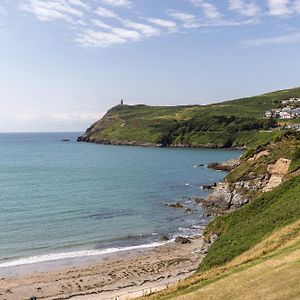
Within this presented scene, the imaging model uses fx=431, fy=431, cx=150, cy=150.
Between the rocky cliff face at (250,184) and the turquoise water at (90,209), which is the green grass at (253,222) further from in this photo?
the rocky cliff face at (250,184)

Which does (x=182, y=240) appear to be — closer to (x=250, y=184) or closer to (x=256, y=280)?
(x=250, y=184)

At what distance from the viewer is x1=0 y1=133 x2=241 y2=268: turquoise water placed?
52859 mm

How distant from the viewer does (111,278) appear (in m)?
41.0

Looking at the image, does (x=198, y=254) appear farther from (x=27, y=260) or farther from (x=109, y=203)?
(x=109, y=203)

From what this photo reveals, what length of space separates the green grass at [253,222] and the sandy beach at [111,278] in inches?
199

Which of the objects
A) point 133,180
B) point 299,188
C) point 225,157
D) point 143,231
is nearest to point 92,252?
point 143,231

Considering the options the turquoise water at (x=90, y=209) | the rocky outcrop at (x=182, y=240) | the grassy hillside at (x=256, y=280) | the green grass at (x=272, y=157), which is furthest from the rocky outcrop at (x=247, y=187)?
the grassy hillside at (x=256, y=280)

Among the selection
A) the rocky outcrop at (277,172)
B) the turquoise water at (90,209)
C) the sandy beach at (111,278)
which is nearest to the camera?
the sandy beach at (111,278)

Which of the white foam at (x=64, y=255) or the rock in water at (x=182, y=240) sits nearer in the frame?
the white foam at (x=64, y=255)

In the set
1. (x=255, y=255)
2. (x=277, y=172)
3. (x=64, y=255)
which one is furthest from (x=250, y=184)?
(x=255, y=255)

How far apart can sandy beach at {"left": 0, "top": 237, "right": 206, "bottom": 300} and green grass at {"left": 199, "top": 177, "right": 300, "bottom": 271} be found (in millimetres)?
5063

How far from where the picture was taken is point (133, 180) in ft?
357

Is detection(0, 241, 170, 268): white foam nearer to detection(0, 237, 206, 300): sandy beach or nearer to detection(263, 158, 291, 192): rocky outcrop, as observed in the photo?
detection(0, 237, 206, 300): sandy beach

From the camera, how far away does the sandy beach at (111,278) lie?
37250 millimetres
